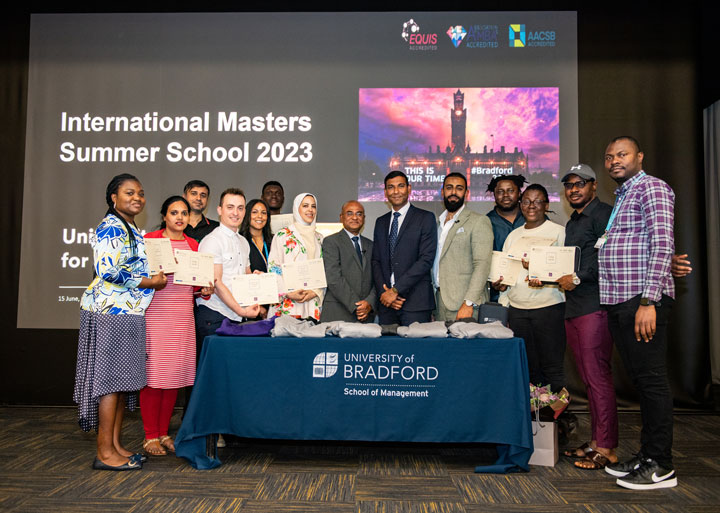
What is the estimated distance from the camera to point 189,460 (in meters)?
3.36

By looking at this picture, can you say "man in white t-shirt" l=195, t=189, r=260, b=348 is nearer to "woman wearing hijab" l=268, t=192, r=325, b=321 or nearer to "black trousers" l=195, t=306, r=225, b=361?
"black trousers" l=195, t=306, r=225, b=361

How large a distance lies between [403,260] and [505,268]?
0.73 meters

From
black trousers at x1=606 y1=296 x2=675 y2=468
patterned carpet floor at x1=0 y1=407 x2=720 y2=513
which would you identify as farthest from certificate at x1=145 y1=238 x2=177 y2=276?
black trousers at x1=606 y1=296 x2=675 y2=468

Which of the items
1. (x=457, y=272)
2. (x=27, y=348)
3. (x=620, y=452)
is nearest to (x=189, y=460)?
(x=457, y=272)

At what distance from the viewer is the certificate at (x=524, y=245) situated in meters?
3.78

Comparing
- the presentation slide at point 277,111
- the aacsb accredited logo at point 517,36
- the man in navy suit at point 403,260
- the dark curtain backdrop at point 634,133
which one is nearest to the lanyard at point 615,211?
the man in navy suit at point 403,260

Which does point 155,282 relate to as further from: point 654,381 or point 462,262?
point 654,381

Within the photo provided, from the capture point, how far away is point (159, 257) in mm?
3504

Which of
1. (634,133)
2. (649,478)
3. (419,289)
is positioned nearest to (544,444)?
(649,478)

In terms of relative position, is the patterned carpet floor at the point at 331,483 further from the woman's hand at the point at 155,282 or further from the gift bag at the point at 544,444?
the woman's hand at the point at 155,282

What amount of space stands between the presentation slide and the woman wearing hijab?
4.78ft

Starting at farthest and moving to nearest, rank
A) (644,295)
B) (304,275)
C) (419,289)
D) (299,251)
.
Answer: (299,251), (419,289), (304,275), (644,295)

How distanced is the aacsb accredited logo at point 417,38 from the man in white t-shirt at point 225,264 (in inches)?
113

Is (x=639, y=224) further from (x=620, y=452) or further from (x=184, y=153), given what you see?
(x=184, y=153)
